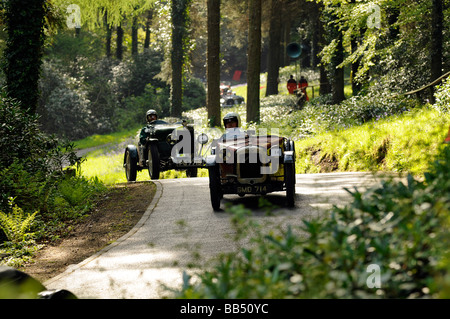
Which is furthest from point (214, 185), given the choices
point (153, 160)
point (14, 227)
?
point (153, 160)

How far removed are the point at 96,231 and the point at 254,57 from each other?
50.6 feet

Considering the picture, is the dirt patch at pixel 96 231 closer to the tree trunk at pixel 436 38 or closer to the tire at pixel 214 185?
the tire at pixel 214 185

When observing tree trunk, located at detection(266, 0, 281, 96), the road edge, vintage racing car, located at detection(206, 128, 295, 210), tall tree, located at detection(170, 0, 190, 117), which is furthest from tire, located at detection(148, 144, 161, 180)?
tree trunk, located at detection(266, 0, 281, 96)

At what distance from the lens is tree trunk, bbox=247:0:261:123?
73.8 feet

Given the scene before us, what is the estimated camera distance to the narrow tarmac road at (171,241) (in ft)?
17.2

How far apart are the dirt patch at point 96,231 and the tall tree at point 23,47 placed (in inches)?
139

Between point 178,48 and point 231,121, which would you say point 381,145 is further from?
point 178,48

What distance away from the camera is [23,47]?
1324 centimetres

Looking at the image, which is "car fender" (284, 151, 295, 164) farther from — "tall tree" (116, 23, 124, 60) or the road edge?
"tall tree" (116, 23, 124, 60)
